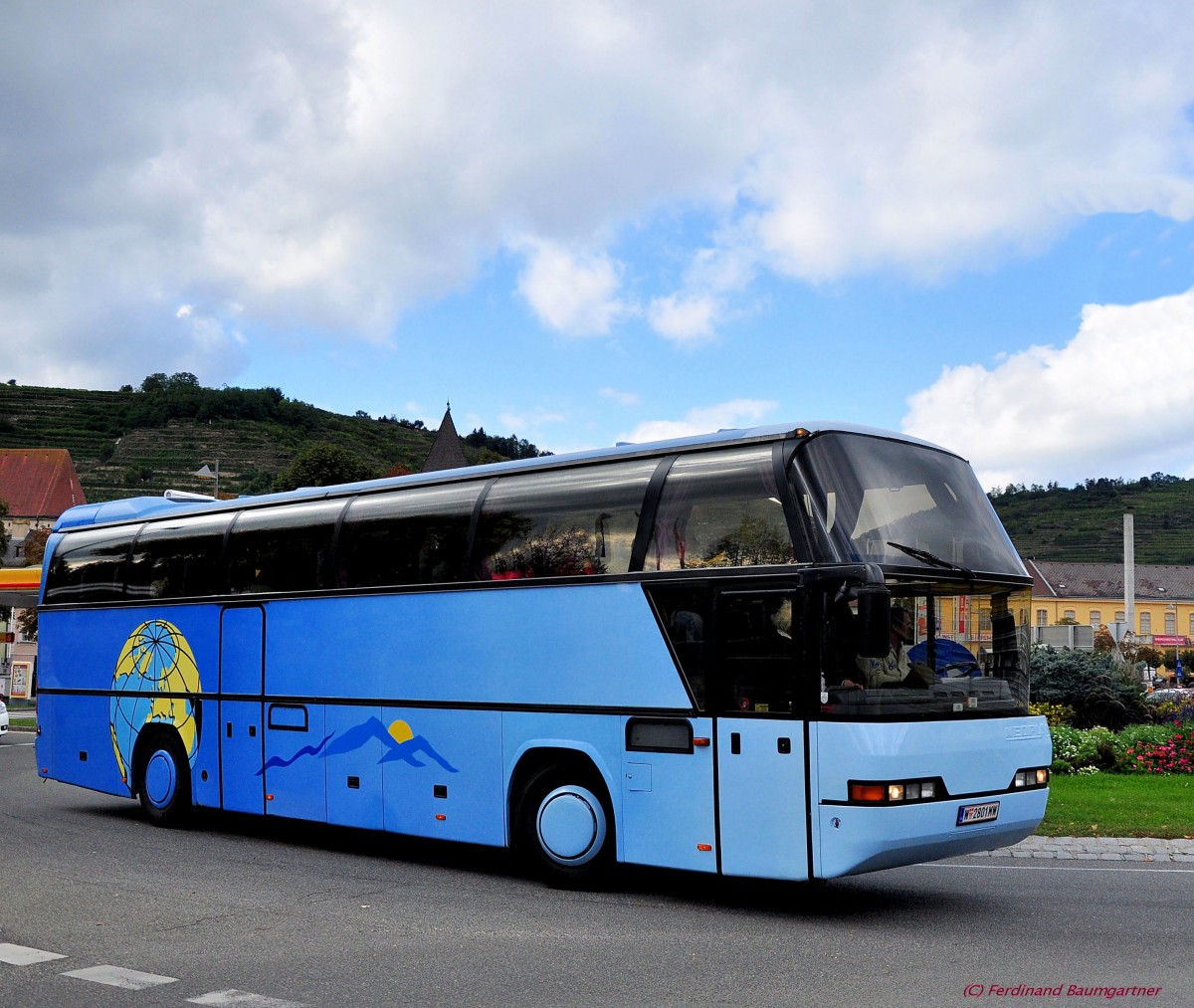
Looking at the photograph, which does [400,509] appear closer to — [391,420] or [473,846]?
[473,846]

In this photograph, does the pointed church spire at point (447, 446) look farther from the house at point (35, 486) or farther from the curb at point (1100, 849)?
the curb at point (1100, 849)

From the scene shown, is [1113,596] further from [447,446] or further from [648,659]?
[648,659]

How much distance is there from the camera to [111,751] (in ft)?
51.8

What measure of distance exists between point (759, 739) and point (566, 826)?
2073 mm

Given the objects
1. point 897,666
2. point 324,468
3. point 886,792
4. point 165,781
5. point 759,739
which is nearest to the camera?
point 886,792

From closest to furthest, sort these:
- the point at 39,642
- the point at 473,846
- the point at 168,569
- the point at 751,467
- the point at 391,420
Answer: the point at 751,467 → the point at 473,846 → the point at 168,569 → the point at 39,642 → the point at 391,420

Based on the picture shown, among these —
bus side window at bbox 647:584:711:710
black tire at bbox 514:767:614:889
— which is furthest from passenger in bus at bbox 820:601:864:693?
black tire at bbox 514:767:614:889

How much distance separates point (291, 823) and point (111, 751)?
2.35m

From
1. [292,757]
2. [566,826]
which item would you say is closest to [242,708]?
[292,757]

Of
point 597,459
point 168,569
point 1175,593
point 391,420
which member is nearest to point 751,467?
point 597,459

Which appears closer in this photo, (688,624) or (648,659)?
(688,624)

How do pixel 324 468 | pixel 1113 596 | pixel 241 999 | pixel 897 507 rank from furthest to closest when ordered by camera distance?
pixel 1113 596 → pixel 324 468 → pixel 897 507 → pixel 241 999

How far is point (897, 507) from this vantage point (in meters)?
9.30

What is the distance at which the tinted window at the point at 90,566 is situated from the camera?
1587 centimetres
